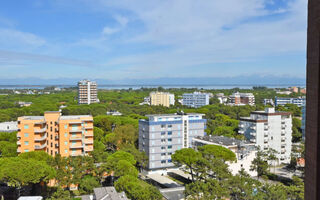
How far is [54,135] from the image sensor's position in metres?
32.2

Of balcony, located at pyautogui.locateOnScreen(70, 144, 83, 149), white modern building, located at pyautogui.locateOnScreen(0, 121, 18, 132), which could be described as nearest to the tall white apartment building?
balcony, located at pyautogui.locateOnScreen(70, 144, 83, 149)

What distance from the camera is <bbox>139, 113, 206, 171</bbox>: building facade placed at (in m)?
37.1

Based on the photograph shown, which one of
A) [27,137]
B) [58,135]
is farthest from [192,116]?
[27,137]

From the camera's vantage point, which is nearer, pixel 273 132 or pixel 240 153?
pixel 240 153

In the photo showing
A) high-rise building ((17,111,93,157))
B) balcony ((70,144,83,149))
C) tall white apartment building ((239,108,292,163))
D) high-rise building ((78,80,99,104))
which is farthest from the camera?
high-rise building ((78,80,99,104))

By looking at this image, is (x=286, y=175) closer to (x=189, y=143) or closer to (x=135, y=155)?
(x=189, y=143)

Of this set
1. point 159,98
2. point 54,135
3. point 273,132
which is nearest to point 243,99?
point 159,98

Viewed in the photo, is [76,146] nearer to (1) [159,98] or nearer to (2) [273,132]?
(2) [273,132]

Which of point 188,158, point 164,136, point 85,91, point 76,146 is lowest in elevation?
point 188,158

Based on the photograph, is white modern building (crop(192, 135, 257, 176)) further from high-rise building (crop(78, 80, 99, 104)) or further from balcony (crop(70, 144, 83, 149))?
high-rise building (crop(78, 80, 99, 104))

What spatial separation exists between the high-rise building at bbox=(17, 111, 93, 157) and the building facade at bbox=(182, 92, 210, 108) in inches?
3392

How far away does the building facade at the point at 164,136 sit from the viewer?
37.1 metres

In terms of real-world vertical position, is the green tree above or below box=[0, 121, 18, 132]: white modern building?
below

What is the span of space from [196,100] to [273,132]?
73889 mm
